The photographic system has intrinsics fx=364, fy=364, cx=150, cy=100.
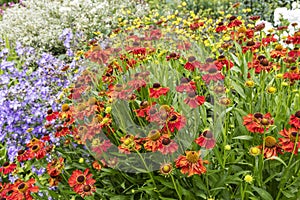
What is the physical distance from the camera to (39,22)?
5078 millimetres

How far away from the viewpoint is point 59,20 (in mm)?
5176

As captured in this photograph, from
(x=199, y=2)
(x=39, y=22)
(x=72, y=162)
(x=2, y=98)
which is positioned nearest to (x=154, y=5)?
(x=199, y=2)

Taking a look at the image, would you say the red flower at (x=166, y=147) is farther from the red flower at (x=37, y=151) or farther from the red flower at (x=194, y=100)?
the red flower at (x=37, y=151)

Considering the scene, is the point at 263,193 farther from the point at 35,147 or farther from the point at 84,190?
the point at 35,147

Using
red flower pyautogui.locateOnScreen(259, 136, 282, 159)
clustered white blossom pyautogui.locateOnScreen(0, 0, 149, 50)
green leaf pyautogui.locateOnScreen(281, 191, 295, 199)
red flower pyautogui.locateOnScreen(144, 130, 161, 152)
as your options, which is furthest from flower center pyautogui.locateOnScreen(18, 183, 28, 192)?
clustered white blossom pyautogui.locateOnScreen(0, 0, 149, 50)

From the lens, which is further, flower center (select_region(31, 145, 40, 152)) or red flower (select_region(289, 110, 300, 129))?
flower center (select_region(31, 145, 40, 152))

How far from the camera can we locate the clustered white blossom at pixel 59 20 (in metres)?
4.80

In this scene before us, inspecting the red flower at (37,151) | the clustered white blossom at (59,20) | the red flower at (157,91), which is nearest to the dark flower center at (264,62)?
the red flower at (157,91)

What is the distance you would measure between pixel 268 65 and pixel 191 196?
76cm

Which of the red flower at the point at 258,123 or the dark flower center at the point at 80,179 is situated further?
the dark flower center at the point at 80,179

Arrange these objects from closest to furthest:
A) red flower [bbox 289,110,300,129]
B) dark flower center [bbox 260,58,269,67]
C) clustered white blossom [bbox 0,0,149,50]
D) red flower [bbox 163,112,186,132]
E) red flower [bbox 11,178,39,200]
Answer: red flower [bbox 289,110,300,129]
red flower [bbox 163,112,186,132]
red flower [bbox 11,178,39,200]
dark flower center [bbox 260,58,269,67]
clustered white blossom [bbox 0,0,149,50]

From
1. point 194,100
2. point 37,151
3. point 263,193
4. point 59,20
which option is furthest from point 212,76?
point 59,20

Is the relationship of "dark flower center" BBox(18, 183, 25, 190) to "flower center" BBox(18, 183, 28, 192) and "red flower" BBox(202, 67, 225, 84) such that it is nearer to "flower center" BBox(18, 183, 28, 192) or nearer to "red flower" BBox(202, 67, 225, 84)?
"flower center" BBox(18, 183, 28, 192)

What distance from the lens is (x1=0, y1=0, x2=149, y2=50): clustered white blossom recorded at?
15.8 ft
